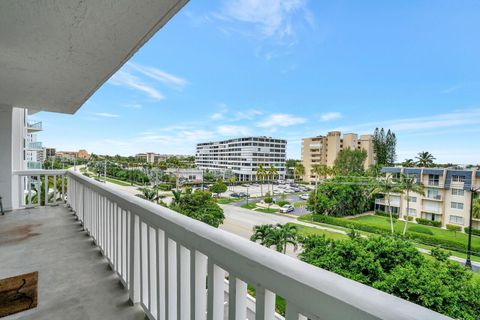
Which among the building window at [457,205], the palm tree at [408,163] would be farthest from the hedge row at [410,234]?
the palm tree at [408,163]

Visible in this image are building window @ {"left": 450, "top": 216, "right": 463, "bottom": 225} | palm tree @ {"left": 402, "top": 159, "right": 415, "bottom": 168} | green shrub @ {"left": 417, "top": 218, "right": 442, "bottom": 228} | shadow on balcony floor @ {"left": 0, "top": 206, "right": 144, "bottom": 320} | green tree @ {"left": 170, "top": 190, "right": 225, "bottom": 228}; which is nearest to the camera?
shadow on balcony floor @ {"left": 0, "top": 206, "right": 144, "bottom": 320}

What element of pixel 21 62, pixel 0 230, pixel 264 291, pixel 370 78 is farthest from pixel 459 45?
pixel 0 230

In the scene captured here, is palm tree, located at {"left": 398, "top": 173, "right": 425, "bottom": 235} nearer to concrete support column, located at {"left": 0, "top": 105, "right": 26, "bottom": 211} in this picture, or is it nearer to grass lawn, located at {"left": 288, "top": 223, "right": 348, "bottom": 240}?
grass lawn, located at {"left": 288, "top": 223, "right": 348, "bottom": 240}

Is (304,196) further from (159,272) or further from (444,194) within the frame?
(159,272)

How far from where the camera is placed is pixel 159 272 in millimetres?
1093

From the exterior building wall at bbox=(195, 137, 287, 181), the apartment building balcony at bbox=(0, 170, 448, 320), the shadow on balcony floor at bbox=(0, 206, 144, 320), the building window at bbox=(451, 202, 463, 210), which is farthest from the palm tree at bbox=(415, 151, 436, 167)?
the exterior building wall at bbox=(195, 137, 287, 181)

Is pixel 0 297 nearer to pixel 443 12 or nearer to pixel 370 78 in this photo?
pixel 443 12

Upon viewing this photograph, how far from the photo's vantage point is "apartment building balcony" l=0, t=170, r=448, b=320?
1.42 ft

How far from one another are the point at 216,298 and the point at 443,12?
265 inches

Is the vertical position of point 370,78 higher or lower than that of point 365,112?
higher

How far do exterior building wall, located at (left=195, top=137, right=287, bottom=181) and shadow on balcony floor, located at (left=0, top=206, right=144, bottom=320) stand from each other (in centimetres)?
3443

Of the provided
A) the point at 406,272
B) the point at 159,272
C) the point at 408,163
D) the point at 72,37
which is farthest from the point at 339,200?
the point at 72,37

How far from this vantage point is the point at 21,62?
6.02 ft

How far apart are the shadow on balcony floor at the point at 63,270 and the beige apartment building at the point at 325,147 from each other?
56.3ft
